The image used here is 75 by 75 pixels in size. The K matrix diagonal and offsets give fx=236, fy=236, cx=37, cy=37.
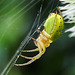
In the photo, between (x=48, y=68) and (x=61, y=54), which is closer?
(x=61, y=54)

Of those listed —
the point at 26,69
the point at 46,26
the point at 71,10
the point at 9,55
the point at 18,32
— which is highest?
the point at 46,26

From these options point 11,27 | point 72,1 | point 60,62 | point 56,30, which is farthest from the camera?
point 60,62

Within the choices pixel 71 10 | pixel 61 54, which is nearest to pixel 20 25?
pixel 61 54

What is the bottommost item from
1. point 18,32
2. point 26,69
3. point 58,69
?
point 58,69

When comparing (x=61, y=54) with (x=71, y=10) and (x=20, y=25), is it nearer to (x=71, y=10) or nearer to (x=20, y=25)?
(x=20, y=25)

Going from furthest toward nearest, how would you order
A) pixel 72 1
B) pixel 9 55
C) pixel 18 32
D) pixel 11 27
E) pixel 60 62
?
1. pixel 60 62
2. pixel 9 55
3. pixel 18 32
4. pixel 11 27
5. pixel 72 1

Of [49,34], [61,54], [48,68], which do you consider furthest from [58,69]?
[49,34]

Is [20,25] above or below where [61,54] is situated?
above

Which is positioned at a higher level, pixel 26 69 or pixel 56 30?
pixel 56 30

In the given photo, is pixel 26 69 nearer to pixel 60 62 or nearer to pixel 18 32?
pixel 60 62
